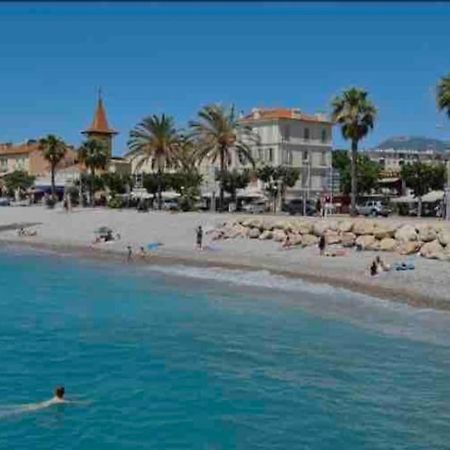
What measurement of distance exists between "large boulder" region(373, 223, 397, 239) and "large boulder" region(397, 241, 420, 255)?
2.13 m

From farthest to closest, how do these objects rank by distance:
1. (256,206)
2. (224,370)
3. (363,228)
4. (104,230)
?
(256,206), (104,230), (363,228), (224,370)

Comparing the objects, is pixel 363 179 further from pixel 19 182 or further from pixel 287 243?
pixel 287 243

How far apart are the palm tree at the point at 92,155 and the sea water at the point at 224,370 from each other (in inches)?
2271

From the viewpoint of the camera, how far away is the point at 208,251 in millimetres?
50188

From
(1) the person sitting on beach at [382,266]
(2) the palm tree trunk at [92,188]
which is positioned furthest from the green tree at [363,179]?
(1) the person sitting on beach at [382,266]

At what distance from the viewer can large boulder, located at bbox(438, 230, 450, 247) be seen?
41.2 meters

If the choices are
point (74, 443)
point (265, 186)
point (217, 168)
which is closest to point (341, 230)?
point (74, 443)

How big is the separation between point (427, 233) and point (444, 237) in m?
1.70

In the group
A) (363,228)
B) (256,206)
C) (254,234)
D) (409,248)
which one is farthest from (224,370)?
(256,206)

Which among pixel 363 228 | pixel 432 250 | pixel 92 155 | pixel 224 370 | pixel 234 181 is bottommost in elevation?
pixel 224 370

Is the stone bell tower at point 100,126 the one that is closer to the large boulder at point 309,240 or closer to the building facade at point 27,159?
the building facade at point 27,159

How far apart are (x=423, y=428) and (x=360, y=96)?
4778 cm

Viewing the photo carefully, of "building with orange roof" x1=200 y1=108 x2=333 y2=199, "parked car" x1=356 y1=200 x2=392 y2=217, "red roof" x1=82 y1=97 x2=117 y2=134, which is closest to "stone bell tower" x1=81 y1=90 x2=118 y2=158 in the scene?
"red roof" x1=82 y1=97 x2=117 y2=134

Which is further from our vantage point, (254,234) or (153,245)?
(153,245)
